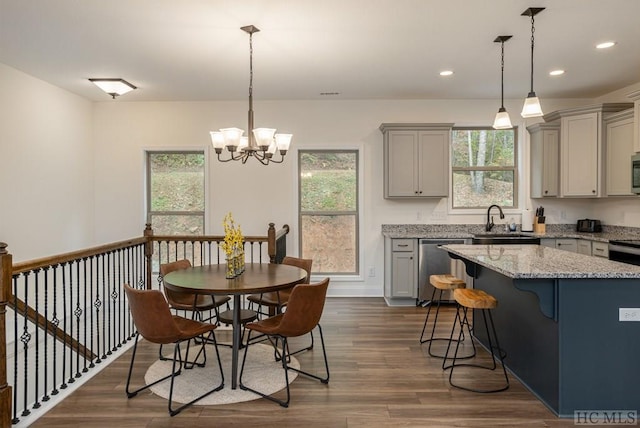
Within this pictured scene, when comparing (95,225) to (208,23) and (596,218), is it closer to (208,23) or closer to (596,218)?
(208,23)

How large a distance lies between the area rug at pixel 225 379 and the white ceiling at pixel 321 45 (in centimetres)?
280

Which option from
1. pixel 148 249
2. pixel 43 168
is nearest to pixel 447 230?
pixel 148 249

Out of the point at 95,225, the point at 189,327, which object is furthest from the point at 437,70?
the point at 95,225

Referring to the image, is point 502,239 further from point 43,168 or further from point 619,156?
point 43,168

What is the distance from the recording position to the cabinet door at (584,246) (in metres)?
4.86

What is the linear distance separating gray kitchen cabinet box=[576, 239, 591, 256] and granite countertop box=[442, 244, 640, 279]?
71.8 inches

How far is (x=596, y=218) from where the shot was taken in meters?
5.62

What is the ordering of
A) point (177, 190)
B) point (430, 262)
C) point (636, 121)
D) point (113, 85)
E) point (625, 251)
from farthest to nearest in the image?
1. point (177, 190)
2. point (430, 262)
3. point (113, 85)
4. point (636, 121)
5. point (625, 251)

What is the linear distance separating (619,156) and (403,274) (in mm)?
2888

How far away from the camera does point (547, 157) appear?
211 inches

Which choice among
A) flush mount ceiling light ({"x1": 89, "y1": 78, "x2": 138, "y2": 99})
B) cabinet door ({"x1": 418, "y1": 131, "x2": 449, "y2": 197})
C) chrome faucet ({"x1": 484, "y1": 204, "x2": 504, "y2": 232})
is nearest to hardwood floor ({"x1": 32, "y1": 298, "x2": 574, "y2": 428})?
cabinet door ({"x1": 418, "y1": 131, "x2": 449, "y2": 197})

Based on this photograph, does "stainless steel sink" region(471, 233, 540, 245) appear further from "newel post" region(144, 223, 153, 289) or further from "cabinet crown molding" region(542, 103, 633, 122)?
"newel post" region(144, 223, 153, 289)

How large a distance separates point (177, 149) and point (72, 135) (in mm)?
1316

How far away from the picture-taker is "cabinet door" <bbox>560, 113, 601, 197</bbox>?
4973mm
